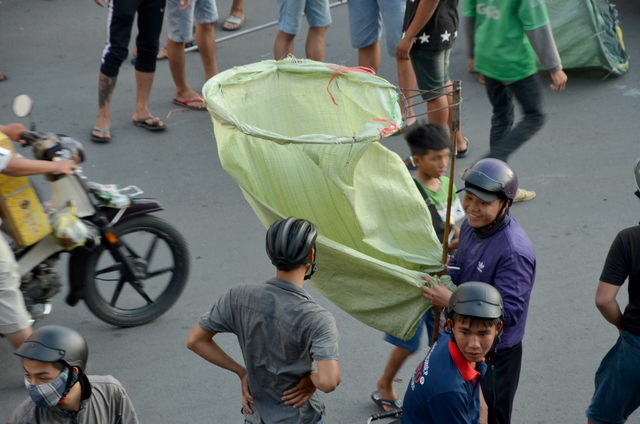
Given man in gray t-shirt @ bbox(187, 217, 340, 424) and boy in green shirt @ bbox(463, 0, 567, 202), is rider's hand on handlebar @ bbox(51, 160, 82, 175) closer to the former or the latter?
man in gray t-shirt @ bbox(187, 217, 340, 424)

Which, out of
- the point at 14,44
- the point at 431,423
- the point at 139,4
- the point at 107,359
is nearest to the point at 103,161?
the point at 139,4

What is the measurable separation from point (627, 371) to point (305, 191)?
1.68 m

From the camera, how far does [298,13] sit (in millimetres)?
6215

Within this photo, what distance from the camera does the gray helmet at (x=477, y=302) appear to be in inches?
91.0

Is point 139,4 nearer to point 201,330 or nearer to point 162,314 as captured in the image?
point 162,314

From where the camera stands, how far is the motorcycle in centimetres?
366

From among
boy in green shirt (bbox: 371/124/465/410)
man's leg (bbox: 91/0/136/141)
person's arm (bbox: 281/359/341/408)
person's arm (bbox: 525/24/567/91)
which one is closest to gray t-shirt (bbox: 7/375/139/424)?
person's arm (bbox: 281/359/341/408)

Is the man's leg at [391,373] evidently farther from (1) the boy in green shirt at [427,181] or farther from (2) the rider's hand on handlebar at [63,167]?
(2) the rider's hand on handlebar at [63,167]

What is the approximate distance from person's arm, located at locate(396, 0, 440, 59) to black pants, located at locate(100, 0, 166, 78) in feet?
7.09

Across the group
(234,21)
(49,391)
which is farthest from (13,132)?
(234,21)

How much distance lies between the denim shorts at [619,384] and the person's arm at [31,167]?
2.87m

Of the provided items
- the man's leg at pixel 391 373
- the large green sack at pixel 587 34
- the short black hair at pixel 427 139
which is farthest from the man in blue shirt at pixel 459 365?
the large green sack at pixel 587 34

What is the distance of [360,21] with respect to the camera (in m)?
6.13

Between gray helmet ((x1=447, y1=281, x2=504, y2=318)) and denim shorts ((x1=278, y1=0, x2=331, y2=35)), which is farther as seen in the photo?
denim shorts ((x1=278, y1=0, x2=331, y2=35))
